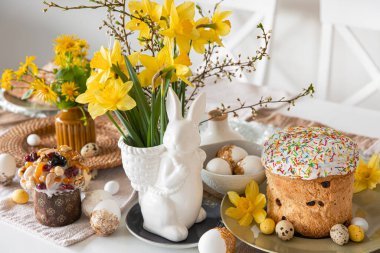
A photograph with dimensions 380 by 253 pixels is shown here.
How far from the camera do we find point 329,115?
1735 mm

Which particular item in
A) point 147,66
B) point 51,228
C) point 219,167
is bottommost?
point 51,228

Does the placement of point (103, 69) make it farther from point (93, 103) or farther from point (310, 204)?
point (310, 204)

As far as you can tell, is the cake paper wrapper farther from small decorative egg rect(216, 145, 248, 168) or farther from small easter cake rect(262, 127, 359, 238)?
small easter cake rect(262, 127, 359, 238)

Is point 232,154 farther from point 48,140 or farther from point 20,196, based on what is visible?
point 48,140

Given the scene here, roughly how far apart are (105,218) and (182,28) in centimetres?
36

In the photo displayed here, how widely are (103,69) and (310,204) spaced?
0.42 m

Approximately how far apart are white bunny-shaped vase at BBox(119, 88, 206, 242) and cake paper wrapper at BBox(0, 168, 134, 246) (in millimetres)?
128

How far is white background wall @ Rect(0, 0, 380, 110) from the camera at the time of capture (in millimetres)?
2865

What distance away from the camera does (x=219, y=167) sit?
1.17 m

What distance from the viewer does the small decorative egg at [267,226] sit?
1058 mm

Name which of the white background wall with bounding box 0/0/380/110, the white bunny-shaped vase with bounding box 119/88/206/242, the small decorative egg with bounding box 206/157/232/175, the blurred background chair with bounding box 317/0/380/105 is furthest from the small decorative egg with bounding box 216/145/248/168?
the white background wall with bounding box 0/0/380/110

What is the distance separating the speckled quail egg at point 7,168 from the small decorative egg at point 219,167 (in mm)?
432

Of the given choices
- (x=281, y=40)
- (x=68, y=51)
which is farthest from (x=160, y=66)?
(x=281, y=40)

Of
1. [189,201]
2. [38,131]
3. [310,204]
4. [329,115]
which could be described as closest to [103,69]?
[189,201]
